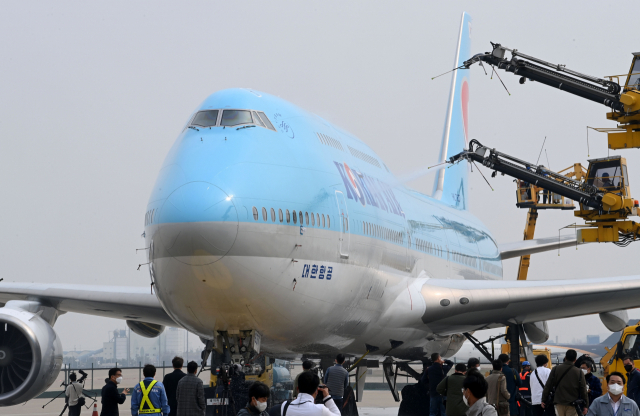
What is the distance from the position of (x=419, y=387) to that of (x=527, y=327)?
5.14 metres

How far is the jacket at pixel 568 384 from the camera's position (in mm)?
10016

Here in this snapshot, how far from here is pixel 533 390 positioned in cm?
1214

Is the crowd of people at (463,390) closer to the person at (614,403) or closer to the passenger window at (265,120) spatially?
the person at (614,403)

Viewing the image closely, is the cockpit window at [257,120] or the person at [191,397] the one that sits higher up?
the cockpit window at [257,120]

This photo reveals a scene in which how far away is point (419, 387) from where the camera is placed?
1432cm

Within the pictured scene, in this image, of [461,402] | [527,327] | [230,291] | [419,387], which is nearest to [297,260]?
[230,291]

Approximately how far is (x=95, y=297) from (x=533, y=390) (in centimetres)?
789

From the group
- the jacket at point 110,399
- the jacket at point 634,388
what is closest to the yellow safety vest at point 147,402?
the jacket at point 110,399

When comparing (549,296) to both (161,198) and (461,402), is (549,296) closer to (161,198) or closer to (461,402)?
(461,402)

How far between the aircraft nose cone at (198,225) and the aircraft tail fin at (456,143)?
17.2 meters

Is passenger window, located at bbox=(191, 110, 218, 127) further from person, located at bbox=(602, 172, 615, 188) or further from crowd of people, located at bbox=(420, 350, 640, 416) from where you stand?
person, located at bbox=(602, 172, 615, 188)

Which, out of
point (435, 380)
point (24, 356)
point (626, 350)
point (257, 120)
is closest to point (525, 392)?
point (435, 380)

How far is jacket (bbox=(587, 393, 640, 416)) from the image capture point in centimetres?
720

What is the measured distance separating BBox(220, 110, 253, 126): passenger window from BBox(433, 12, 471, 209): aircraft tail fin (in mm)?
15538
